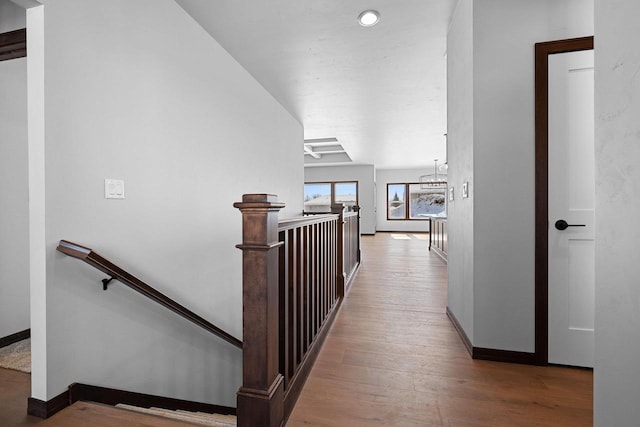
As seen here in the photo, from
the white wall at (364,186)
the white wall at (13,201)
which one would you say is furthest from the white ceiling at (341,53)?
the white wall at (364,186)

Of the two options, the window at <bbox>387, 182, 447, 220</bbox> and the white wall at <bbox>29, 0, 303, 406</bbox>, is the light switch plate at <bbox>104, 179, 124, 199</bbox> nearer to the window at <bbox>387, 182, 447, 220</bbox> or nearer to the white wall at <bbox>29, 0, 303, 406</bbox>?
the white wall at <bbox>29, 0, 303, 406</bbox>

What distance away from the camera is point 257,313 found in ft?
4.34

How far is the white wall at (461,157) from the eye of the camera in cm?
218

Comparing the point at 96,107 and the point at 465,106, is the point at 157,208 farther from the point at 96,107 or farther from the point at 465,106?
the point at 465,106

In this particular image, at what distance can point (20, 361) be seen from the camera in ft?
6.81

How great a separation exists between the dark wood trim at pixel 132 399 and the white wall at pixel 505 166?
2185 mm

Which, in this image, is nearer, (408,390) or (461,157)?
(408,390)

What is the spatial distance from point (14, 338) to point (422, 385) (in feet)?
9.71

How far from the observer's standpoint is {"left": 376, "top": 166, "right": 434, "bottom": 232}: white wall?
12.5 meters

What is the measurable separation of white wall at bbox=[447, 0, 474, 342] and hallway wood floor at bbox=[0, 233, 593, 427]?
12.5 inches

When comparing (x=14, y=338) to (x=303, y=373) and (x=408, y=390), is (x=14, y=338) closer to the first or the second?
(x=303, y=373)

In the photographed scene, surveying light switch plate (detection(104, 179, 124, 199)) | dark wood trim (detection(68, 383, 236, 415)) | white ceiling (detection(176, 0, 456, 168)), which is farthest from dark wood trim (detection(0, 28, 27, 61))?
dark wood trim (detection(68, 383, 236, 415))

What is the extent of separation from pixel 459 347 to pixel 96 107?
110 inches

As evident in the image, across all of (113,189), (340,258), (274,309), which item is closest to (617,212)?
(274,309)
